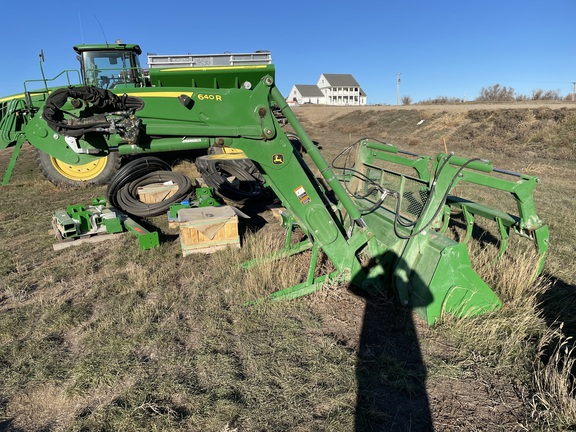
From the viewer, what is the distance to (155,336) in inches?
136

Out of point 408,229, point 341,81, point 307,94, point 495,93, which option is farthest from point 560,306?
point 341,81

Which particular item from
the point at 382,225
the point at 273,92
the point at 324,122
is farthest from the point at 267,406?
the point at 324,122

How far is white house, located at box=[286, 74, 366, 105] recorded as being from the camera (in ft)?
253

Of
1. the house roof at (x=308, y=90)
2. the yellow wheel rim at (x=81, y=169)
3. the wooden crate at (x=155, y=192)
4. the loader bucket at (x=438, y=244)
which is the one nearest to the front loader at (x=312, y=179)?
the loader bucket at (x=438, y=244)

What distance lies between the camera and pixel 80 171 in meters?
9.78

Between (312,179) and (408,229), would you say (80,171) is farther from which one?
(408,229)

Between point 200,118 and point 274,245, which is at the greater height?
point 200,118

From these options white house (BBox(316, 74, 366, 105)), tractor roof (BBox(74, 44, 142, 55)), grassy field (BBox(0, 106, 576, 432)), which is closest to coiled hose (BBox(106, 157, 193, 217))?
grassy field (BBox(0, 106, 576, 432))

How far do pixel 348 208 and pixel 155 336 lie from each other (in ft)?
7.34

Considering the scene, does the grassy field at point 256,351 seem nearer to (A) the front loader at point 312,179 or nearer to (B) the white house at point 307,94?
(A) the front loader at point 312,179

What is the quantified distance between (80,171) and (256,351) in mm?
8669

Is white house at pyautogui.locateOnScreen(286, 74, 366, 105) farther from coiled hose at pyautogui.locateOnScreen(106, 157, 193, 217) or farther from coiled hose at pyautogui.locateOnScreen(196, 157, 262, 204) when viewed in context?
coiled hose at pyautogui.locateOnScreen(106, 157, 193, 217)

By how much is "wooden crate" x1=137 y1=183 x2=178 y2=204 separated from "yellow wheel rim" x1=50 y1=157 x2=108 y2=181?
2.69 metres

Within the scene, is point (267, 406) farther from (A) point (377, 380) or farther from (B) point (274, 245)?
(B) point (274, 245)
